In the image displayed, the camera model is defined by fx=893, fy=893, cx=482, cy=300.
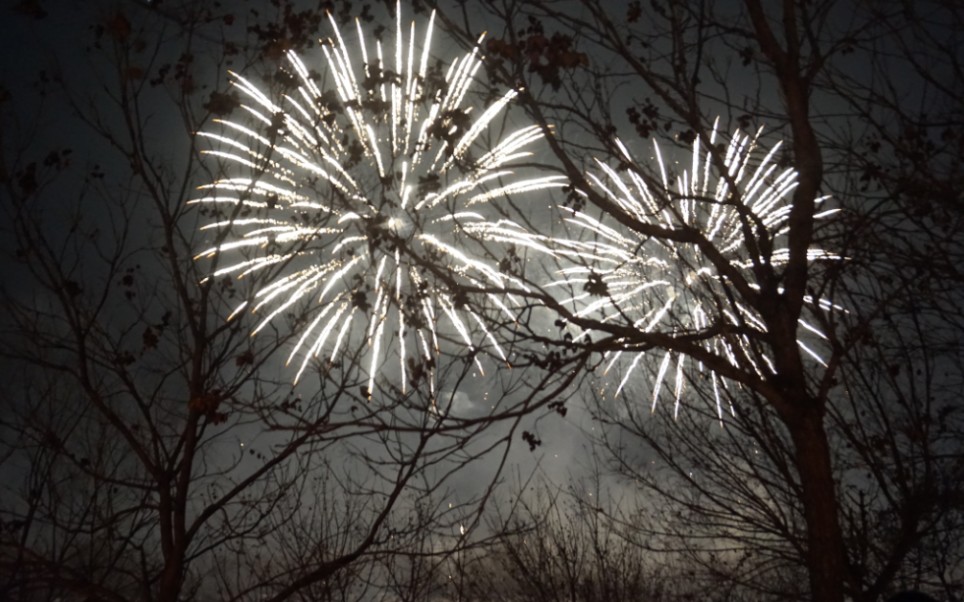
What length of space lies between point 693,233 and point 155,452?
5.54 m

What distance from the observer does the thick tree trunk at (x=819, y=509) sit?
6.55m

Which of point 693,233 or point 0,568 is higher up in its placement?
point 693,233

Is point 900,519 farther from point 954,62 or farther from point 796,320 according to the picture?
point 954,62

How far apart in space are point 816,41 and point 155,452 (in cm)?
722

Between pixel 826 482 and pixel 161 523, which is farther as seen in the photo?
pixel 161 523

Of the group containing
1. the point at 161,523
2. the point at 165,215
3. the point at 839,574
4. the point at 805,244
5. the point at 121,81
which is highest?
the point at 121,81

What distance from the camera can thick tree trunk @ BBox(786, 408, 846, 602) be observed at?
21.5 ft

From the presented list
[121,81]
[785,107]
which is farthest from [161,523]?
[785,107]

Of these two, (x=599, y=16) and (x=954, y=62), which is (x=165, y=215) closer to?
(x=599, y=16)

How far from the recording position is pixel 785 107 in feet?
26.2

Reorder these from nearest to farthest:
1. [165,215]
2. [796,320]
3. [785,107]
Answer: [796,320] → [785,107] → [165,215]

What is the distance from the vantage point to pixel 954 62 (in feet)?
24.2

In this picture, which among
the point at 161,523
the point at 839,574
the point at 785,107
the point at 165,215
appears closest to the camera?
the point at 839,574

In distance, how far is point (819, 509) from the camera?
666 centimetres
